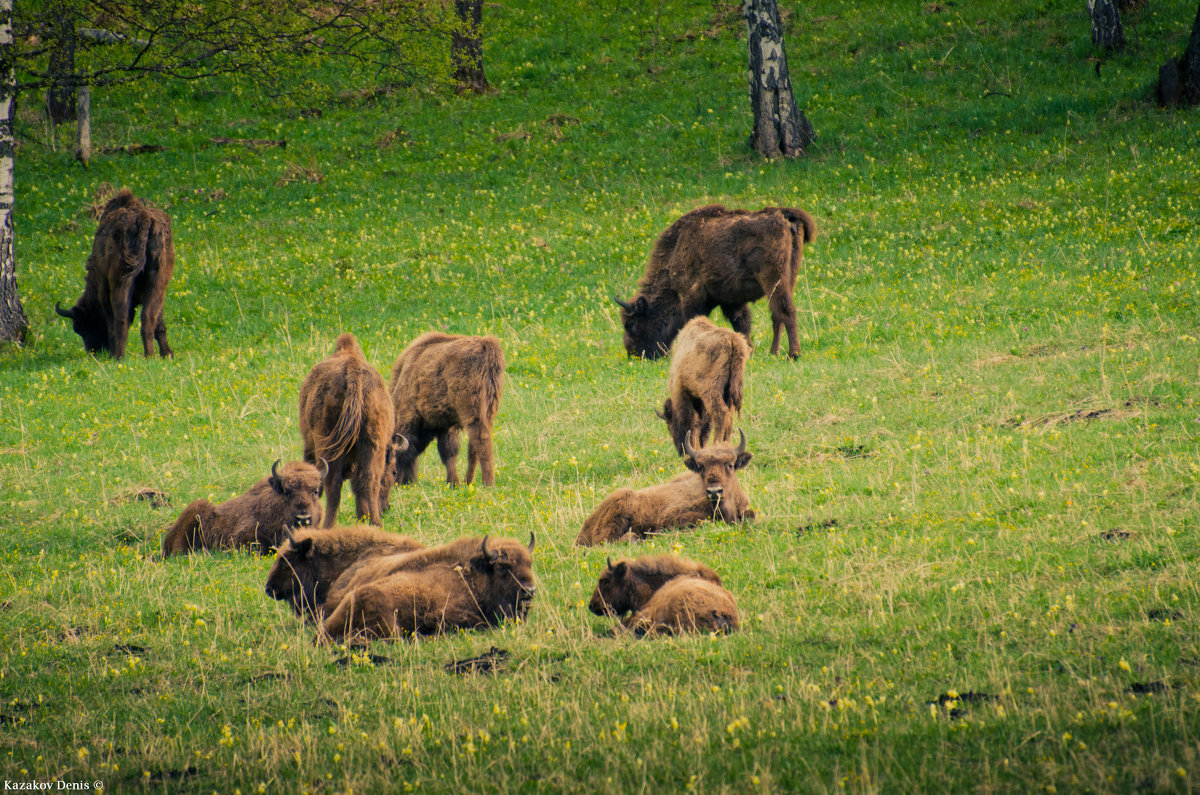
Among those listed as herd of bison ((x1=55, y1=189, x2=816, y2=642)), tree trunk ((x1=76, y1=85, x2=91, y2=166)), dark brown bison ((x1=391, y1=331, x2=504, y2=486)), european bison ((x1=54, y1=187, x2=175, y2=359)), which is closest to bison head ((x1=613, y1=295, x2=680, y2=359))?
herd of bison ((x1=55, y1=189, x2=816, y2=642))

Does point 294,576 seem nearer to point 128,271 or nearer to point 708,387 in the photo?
point 708,387

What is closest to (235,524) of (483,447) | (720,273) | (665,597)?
(483,447)

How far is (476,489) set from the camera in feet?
38.7

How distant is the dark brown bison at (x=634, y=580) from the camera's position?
791 centimetres

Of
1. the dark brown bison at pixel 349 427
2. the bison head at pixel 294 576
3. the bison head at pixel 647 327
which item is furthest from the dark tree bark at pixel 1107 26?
the bison head at pixel 294 576

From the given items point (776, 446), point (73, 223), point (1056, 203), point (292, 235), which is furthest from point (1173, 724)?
point (73, 223)

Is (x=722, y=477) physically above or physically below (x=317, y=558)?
above

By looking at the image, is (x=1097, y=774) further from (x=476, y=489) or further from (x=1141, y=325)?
(x=1141, y=325)

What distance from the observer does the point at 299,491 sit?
32.2ft

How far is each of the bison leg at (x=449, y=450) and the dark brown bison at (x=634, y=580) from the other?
4.82 m

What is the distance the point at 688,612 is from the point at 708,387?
5.34 metres

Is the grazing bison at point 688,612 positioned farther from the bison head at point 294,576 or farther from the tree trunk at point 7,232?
the tree trunk at point 7,232

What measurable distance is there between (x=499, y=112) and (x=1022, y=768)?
30788 millimetres

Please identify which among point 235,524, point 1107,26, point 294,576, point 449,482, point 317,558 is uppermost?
point 1107,26
